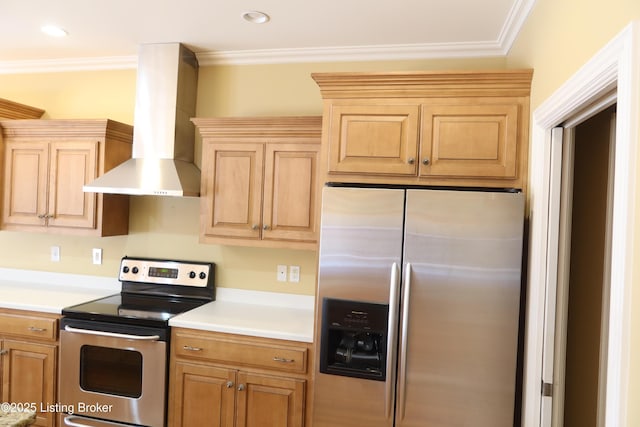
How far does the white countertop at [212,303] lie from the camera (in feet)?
8.08

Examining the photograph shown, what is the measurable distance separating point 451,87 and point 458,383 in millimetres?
1390

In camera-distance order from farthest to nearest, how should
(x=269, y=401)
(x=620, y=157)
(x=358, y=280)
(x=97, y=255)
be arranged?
(x=97, y=255), (x=269, y=401), (x=358, y=280), (x=620, y=157)

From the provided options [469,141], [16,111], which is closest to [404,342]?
[469,141]

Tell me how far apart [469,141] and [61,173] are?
2.69 metres

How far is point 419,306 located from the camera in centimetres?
202

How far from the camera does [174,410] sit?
251cm

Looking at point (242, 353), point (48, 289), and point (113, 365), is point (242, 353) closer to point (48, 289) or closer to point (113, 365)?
point (113, 365)

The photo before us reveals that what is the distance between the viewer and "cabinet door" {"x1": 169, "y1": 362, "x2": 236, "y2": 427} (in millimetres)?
2461

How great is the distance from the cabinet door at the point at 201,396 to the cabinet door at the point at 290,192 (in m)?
0.85

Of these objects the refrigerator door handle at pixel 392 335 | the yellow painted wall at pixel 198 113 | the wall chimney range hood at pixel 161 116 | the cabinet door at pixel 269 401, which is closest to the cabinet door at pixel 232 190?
the wall chimney range hood at pixel 161 116

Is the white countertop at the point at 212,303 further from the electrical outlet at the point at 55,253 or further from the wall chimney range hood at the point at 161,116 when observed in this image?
the wall chimney range hood at the point at 161,116

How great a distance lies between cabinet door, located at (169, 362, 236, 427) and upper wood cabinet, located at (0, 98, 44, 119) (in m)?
2.25

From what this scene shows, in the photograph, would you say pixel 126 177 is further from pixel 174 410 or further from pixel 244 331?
pixel 174 410

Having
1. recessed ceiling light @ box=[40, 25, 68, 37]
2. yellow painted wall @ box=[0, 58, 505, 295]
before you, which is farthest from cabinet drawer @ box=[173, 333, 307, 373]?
recessed ceiling light @ box=[40, 25, 68, 37]
